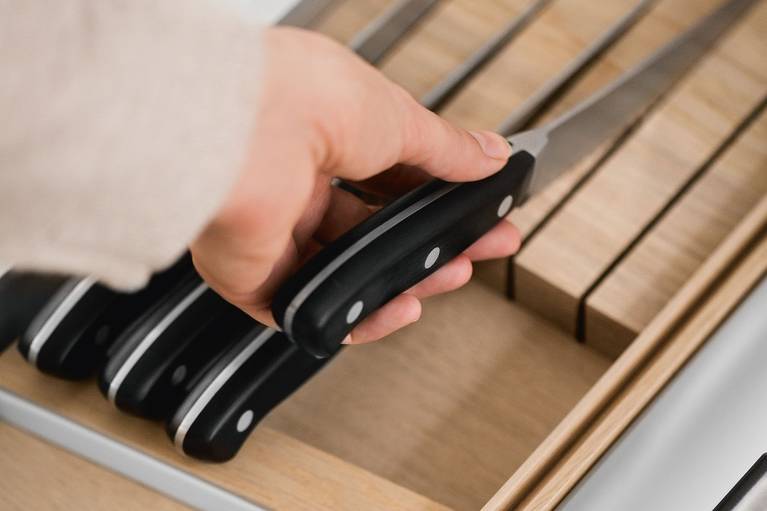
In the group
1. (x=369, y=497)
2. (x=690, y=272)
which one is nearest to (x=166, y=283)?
(x=369, y=497)

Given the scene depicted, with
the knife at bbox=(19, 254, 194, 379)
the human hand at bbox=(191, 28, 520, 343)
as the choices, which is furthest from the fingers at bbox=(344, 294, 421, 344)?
the knife at bbox=(19, 254, 194, 379)

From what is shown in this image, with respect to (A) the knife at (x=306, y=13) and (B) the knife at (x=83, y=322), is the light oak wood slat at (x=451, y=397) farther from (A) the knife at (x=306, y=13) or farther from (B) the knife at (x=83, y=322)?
(A) the knife at (x=306, y=13)

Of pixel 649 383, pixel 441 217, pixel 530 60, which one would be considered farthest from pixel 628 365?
pixel 530 60

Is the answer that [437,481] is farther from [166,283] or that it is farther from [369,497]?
[166,283]

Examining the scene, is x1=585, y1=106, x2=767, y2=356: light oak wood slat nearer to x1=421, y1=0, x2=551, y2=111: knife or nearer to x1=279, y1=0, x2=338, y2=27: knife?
x1=421, y1=0, x2=551, y2=111: knife

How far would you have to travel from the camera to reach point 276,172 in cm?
45

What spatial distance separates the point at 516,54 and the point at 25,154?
1.19ft

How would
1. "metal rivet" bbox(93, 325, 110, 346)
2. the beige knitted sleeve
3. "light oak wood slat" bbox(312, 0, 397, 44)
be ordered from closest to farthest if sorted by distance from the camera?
1. the beige knitted sleeve
2. "metal rivet" bbox(93, 325, 110, 346)
3. "light oak wood slat" bbox(312, 0, 397, 44)

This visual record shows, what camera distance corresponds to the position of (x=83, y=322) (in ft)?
1.98

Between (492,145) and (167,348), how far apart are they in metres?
0.20

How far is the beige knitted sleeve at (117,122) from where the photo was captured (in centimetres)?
41

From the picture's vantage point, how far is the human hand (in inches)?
17.5

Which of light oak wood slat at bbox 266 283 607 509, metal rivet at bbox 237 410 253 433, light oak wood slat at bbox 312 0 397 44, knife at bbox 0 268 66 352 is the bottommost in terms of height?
knife at bbox 0 268 66 352

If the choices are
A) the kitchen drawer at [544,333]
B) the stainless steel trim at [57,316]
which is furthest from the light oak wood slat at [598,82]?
the stainless steel trim at [57,316]
